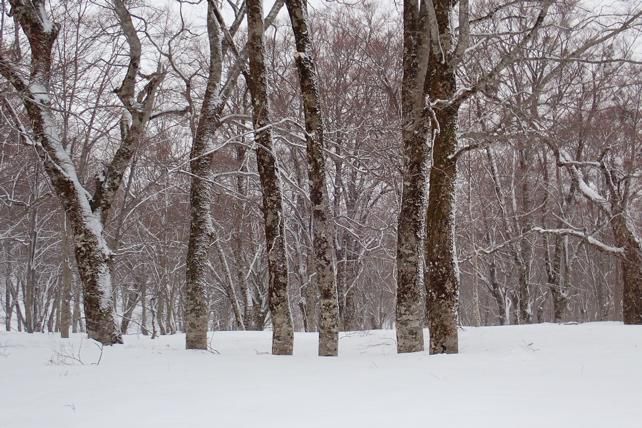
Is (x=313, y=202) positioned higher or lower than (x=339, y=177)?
lower

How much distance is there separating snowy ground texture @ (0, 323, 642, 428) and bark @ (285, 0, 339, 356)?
0.98 m

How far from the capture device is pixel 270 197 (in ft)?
26.0

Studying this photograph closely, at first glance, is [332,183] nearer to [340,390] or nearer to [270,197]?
[270,197]

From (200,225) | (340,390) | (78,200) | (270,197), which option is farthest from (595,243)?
(78,200)

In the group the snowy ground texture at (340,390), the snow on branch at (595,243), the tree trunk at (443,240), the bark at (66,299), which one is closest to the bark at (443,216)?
the tree trunk at (443,240)

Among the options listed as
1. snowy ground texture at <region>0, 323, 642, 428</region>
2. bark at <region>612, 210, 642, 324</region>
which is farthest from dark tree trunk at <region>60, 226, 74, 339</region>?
bark at <region>612, 210, 642, 324</region>

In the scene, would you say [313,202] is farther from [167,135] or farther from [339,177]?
[167,135]

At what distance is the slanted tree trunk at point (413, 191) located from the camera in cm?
731

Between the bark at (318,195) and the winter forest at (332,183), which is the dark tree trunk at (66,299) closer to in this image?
the winter forest at (332,183)

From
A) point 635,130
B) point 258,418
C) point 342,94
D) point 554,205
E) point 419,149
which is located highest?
point 342,94

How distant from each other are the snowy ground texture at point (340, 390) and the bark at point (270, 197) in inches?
39.6

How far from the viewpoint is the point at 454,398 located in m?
3.53

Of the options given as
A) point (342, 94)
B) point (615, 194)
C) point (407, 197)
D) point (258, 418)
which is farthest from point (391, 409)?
point (342, 94)

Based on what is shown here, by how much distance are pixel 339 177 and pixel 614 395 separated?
12962 mm
